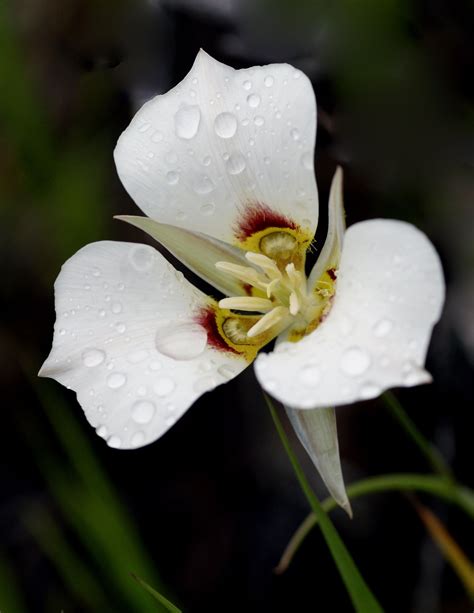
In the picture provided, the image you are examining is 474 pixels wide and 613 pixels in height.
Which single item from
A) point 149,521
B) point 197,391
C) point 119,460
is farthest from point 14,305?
point 197,391

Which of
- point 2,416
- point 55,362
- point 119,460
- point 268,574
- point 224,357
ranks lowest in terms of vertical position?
point 268,574

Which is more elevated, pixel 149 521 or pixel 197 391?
pixel 197 391

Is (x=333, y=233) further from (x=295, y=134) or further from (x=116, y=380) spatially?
(x=116, y=380)

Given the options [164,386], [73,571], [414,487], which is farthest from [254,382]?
[164,386]

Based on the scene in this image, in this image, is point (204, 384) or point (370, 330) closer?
point (370, 330)

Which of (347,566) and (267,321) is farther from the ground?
(267,321)

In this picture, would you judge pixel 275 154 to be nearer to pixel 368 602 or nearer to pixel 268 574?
pixel 368 602

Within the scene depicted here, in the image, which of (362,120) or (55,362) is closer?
(55,362)
